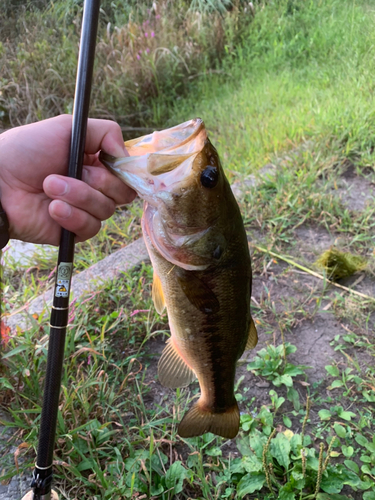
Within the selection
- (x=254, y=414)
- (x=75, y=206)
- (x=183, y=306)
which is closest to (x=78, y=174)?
(x=75, y=206)

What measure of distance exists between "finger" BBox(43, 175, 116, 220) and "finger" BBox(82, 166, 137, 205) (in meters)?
0.04

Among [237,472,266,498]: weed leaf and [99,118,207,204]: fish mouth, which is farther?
[237,472,266,498]: weed leaf

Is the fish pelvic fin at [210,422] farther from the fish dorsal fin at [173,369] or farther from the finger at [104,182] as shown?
the finger at [104,182]

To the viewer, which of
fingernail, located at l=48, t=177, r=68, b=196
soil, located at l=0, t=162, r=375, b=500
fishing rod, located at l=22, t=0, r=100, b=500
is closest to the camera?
fishing rod, located at l=22, t=0, r=100, b=500

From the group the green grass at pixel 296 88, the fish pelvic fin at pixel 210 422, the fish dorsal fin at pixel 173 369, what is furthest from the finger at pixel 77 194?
the green grass at pixel 296 88

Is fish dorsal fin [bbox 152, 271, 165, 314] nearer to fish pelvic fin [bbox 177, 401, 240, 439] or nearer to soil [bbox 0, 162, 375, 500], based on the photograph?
fish pelvic fin [bbox 177, 401, 240, 439]

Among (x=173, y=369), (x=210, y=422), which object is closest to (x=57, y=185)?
(x=173, y=369)

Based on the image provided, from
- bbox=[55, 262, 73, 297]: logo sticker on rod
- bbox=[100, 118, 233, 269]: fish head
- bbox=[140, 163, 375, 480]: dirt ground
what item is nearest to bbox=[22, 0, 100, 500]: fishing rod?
bbox=[55, 262, 73, 297]: logo sticker on rod

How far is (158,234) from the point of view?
101 centimetres

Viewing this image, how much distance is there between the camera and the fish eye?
948mm

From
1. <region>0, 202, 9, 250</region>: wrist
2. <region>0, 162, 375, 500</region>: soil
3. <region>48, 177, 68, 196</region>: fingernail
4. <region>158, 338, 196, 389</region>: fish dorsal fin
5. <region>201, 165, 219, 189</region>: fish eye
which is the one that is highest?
<region>201, 165, 219, 189</region>: fish eye

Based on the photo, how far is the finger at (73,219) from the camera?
1029 mm

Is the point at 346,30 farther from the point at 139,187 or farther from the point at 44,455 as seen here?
the point at 44,455

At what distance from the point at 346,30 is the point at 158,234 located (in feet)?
11.2
